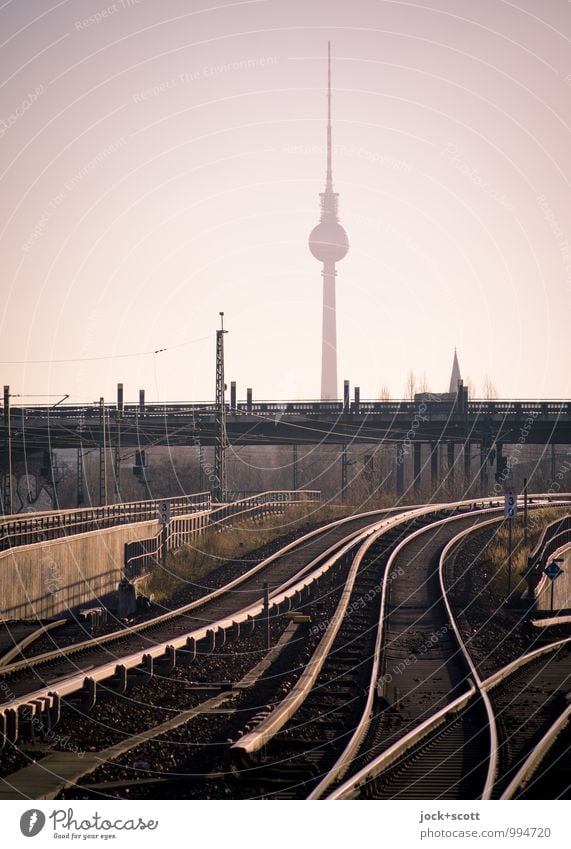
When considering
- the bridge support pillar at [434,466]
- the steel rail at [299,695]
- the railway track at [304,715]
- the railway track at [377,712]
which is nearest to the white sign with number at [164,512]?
the railway track at [377,712]

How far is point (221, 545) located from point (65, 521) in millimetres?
6805

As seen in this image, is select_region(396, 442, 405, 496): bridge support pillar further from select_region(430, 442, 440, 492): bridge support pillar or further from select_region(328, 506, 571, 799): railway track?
select_region(328, 506, 571, 799): railway track

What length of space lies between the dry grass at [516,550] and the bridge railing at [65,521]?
1407 cm

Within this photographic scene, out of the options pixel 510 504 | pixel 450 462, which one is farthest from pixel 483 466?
pixel 510 504

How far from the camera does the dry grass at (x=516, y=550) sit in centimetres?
3809

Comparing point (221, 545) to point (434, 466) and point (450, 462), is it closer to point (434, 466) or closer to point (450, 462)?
point (450, 462)

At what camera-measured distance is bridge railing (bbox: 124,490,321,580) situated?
134ft

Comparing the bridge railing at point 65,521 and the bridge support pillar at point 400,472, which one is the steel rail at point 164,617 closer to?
the bridge railing at point 65,521

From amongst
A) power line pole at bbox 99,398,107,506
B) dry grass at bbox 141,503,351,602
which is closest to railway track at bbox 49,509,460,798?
dry grass at bbox 141,503,351,602

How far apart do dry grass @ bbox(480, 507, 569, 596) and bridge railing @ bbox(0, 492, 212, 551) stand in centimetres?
1407

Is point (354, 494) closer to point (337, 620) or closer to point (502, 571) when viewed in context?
point (502, 571)

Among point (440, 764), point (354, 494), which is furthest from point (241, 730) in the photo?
point (354, 494)

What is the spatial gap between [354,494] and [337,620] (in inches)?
2049

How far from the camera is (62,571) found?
36.9m
